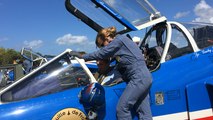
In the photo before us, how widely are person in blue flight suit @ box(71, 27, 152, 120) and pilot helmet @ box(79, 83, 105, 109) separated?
0.90 ft

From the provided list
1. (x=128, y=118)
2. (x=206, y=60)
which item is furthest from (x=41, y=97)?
(x=206, y=60)

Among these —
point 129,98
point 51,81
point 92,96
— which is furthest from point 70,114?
point 129,98

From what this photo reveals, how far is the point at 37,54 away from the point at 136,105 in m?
13.4

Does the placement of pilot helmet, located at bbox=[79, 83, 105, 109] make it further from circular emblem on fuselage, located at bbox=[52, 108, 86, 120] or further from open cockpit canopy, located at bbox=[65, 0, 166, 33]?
open cockpit canopy, located at bbox=[65, 0, 166, 33]

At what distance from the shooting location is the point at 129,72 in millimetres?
4078

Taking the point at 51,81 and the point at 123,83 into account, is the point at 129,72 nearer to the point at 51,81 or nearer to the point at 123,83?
the point at 123,83

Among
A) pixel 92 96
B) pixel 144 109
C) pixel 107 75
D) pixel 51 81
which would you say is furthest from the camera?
pixel 107 75

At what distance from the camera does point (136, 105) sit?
162 inches

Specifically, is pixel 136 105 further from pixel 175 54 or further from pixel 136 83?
pixel 175 54

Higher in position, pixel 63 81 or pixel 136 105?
pixel 63 81

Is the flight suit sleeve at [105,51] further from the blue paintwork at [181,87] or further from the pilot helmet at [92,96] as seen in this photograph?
the blue paintwork at [181,87]

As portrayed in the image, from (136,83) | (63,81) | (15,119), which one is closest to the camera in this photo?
(15,119)

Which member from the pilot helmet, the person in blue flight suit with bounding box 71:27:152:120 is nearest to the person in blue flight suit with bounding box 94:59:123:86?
the person in blue flight suit with bounding box 71:27:152:120

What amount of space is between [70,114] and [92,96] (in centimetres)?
39
